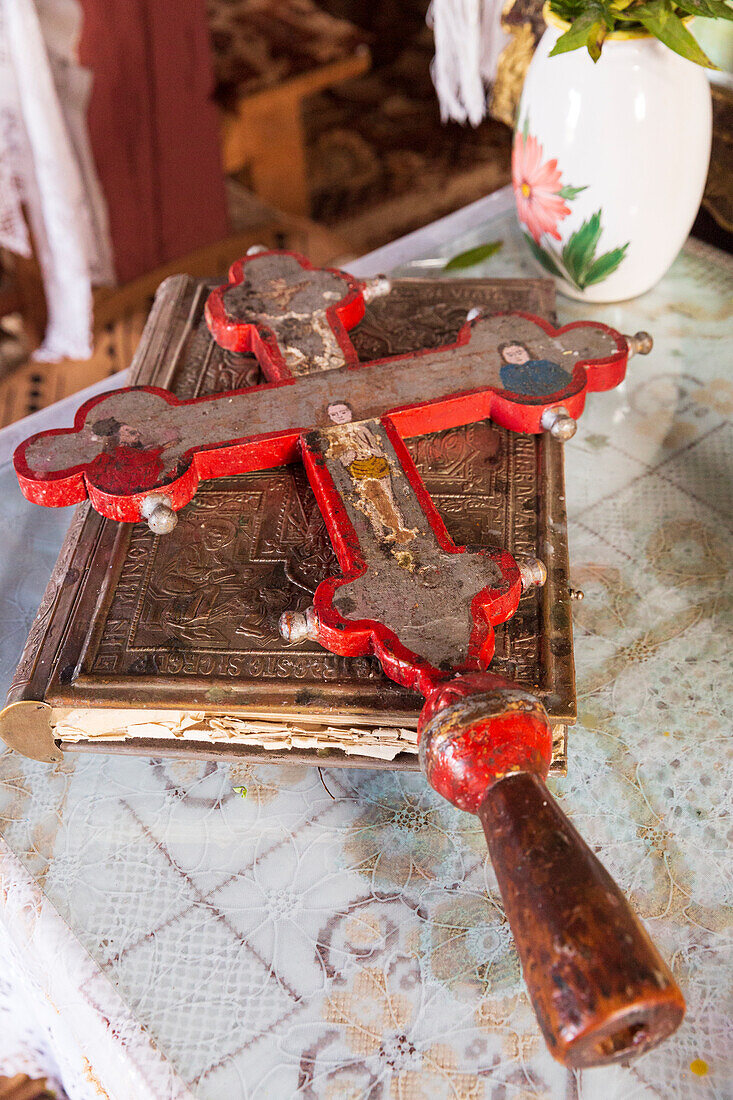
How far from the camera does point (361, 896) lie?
2.02 feet

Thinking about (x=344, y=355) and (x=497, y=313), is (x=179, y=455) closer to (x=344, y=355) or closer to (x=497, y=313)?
(x=344, y=355)

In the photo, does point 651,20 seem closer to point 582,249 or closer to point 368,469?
point 582,249

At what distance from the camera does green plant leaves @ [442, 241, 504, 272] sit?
1092mm

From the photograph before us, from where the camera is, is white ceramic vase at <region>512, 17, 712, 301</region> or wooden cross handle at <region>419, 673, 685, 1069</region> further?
white ceramic vase at <region>512, 17, 712, 301</region>

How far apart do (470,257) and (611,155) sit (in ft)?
0.82

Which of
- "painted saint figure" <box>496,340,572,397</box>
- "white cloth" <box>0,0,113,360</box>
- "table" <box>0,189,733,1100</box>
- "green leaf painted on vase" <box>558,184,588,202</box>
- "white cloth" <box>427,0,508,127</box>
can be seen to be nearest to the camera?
"table" <box>0,189,733,1100</box>

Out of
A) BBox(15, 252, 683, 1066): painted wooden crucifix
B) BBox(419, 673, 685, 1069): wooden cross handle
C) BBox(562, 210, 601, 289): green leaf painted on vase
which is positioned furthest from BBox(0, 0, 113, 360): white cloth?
BBox(419, 673, 685, 1069): wooden cross handle

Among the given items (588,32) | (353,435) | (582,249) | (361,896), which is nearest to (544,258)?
(582,249)

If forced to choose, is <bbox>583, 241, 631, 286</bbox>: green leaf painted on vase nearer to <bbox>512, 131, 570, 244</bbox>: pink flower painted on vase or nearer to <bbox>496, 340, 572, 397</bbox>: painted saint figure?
<bbox>512, 131, 570, 244</bbox>: pink flower painted on vase

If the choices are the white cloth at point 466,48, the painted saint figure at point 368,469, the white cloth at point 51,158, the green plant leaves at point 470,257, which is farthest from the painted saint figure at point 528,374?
the white cloth at point 51,158

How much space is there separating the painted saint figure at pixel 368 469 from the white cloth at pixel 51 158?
92 cm

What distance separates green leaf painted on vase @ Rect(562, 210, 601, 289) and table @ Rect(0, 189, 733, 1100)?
1.05 feet

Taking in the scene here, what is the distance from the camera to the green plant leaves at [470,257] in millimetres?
1092

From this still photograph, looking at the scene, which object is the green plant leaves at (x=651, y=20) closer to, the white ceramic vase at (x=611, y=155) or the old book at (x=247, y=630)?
the white ceramic vase at (x=611, y=155)
